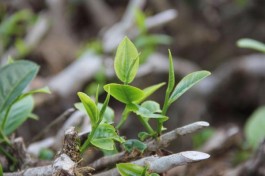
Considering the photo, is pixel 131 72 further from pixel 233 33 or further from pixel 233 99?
pixel 233 33

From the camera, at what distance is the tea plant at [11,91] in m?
0.67

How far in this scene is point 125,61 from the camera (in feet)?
1.90

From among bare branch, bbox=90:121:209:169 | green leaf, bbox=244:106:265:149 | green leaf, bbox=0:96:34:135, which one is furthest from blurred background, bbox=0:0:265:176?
bare branch, bbox=90:121:209:169

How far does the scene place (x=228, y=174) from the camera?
0.93 metres

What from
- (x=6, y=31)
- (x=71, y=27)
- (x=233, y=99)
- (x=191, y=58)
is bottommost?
(x=233, y=99)

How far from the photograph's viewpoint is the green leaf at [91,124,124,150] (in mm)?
552

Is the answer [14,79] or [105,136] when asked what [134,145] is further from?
[14,79]

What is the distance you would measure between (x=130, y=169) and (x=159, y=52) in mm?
1453

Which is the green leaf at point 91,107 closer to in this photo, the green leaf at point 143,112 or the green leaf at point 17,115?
the green leaf at point 143,112

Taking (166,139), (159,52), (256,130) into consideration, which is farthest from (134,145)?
(159,52)

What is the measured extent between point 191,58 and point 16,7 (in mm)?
811

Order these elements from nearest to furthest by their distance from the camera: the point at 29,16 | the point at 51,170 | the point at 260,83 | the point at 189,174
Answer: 1. the point at 51,170
2. the point at 189,174
3. the point at 29,16
4. the point at 260,83

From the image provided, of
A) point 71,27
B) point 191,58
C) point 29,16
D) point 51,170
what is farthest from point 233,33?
point 51,170

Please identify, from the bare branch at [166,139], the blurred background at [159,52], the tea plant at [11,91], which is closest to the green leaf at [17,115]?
the tea plant at [11,91]
